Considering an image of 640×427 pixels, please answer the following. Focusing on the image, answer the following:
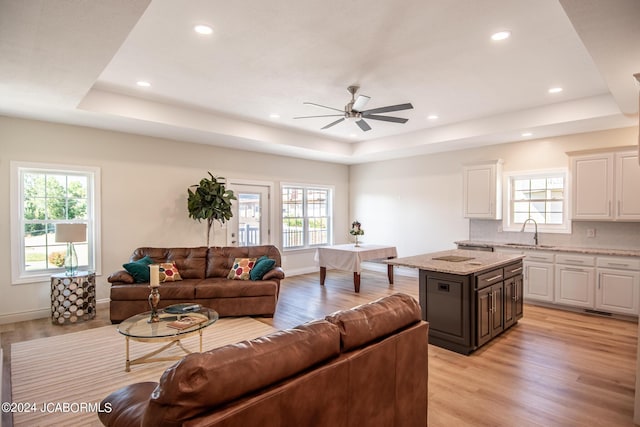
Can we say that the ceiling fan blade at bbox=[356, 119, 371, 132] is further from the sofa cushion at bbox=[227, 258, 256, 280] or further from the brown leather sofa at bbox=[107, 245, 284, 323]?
the sofa cushion at bbox=[227, 258, 256, 280]

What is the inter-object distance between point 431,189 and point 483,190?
131 cm

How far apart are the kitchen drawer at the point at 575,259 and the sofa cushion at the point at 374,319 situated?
4152 millimetres

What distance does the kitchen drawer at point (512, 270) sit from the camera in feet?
13.0

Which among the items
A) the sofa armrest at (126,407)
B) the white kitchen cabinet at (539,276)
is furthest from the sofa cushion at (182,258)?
the white kitchen cabinet at (539,276)

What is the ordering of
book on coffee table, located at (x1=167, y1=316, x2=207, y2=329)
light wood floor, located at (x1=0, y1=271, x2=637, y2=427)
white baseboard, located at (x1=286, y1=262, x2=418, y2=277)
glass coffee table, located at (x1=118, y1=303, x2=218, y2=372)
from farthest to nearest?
white baseboard, located at (x1=286, y1=262, x2=418, y2=277) → book on coffee table, located at (x1=167, y1=316, x2=207, y2=329) → glass coffee table, located at (x1=118, y1=303, x2=218, y2=372) → light wood floor, located at (x1=0, y1=271, x2=637, y2=427)

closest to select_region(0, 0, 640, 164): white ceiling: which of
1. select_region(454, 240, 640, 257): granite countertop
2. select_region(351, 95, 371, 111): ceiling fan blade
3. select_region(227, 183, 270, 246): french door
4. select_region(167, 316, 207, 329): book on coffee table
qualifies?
select_region(351, 95, 371, 111): ceiling fan blade

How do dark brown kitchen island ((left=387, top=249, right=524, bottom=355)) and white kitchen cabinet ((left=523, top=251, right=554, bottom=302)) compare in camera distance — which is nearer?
dark brown kitchen island ((left=387, top=249, right=524, bottom=355))

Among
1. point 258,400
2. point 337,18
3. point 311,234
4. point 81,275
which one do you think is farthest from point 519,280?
point 81,275

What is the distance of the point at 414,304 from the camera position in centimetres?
209

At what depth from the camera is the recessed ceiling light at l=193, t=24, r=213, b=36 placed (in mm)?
2895

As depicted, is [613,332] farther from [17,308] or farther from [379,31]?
[17,308]

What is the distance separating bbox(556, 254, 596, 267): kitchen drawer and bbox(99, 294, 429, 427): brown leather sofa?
413 cm

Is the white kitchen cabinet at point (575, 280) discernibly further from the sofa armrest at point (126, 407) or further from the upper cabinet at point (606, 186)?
the sofa armrest at point (126, 407)

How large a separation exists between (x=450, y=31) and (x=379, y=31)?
628 millimetres
